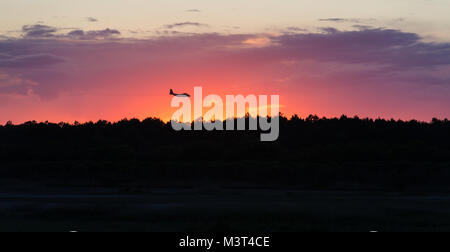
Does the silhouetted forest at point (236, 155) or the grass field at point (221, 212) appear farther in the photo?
the silhouetted forest at point (236, 155)

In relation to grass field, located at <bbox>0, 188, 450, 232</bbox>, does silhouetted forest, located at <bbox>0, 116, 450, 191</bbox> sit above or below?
above

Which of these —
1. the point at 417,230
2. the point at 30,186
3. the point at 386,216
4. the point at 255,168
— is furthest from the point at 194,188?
the point at 417,230

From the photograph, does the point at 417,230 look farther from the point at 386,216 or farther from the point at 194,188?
the point at 194,188

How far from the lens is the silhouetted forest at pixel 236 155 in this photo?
69.8 m

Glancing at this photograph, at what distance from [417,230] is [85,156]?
5598cm

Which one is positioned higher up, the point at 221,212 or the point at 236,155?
the point at 236,155

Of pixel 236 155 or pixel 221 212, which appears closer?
pixel 221 212

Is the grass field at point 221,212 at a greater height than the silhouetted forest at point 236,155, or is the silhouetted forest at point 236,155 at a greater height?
the silhouetted forest at point 236,155

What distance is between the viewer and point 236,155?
3246 inches

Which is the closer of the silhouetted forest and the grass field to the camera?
the grass field

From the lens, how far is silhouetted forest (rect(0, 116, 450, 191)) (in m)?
69.8

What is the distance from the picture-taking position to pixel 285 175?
70.3 metres
